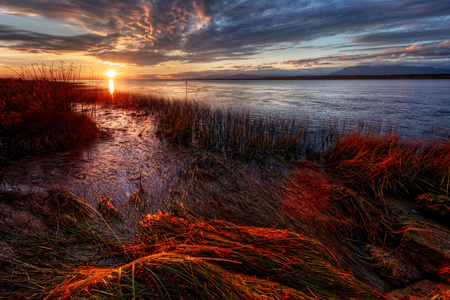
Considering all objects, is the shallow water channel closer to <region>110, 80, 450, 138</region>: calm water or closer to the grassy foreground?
the grassy foreground

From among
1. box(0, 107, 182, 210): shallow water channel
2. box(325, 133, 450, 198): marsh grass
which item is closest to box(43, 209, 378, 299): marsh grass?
box(0, 107, 182, 210): shallow water channel

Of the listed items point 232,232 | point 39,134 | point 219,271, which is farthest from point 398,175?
point 39,134

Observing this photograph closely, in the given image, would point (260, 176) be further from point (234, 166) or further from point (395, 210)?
point (395, 210)

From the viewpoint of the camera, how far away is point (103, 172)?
207 inches

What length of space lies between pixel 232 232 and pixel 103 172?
433cm

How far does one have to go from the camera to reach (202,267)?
1.62 m

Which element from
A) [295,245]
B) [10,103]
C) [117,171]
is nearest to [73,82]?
[10,103]

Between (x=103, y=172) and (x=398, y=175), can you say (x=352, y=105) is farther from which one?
(x=103, y=172)

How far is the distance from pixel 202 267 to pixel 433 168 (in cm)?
614

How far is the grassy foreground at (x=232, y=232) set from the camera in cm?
164

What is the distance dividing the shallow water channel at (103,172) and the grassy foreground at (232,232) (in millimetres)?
510

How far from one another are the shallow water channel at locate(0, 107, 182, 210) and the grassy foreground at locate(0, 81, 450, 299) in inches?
20.1

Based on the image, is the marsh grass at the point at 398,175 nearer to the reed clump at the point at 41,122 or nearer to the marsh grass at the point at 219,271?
the marsh grass at the point at 219,271

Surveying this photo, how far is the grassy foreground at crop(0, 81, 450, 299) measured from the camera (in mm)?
1641
